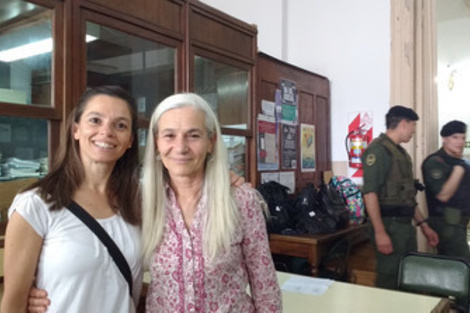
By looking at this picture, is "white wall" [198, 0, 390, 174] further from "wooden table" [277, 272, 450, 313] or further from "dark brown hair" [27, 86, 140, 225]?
"dark brown hair" [27, 86, 140, 225]

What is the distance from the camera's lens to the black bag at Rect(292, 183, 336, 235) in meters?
3.18

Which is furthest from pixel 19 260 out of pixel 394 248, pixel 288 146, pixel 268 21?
pixel 268 21

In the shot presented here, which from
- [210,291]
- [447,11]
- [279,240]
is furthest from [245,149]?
[447,11]

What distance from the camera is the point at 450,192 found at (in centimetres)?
308

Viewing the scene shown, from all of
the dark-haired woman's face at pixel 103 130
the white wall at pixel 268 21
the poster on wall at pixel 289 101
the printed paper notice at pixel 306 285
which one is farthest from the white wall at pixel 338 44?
the dark-haired woman's face at pixel 103 130

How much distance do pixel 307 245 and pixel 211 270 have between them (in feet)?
6.53

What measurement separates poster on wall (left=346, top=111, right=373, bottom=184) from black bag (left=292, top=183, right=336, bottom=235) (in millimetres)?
1015

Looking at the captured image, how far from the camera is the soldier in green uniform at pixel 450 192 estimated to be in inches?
121

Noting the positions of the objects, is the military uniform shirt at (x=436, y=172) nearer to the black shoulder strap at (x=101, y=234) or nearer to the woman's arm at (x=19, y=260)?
the black shoulder strap at (x=101, y=234)

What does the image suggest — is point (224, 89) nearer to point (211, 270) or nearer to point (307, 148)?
point (307, 148)

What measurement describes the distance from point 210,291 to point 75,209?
1.40 feet

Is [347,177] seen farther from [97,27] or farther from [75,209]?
[75,209]

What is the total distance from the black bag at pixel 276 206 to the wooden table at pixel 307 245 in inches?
3.4

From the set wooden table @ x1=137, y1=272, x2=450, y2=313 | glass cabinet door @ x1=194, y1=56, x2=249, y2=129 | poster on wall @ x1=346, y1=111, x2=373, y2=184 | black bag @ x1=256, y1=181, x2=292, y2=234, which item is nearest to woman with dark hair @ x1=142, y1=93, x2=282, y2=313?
wooden table @ x1=137, y1=272, x2=450, y2=313
